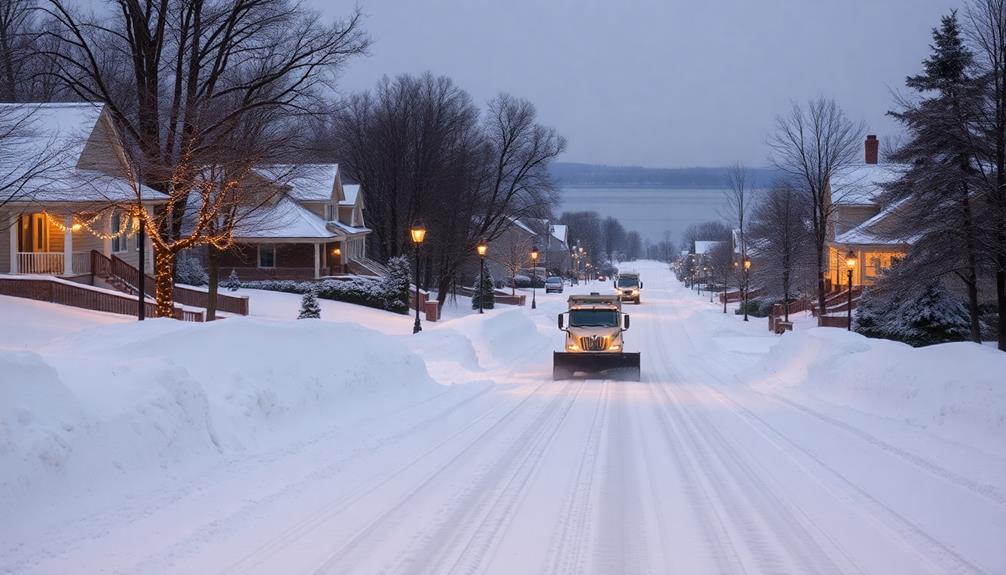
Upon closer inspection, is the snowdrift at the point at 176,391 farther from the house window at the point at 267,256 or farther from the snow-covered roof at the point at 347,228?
the snow-covered roof at the point at 347,228

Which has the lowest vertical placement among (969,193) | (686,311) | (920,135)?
(686,311)

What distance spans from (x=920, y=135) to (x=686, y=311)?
103 feet

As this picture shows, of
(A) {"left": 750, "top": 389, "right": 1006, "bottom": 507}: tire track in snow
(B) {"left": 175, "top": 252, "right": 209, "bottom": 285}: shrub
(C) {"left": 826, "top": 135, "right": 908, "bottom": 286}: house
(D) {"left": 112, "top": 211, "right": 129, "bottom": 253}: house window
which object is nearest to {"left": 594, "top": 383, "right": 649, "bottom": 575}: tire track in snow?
(A) {"left": 750, "top": 389, "right": 1006, "bottom": 507}: tire track in snow

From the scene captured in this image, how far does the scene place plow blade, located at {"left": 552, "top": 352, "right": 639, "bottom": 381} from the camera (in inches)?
928

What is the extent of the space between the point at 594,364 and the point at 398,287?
80.8 ft

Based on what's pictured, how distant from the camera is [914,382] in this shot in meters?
15.3

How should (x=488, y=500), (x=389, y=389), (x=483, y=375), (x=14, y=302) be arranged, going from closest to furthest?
(x=488, y=500) < (x=389, y=389) < (x=483, y=375) < (x=14, y=302)

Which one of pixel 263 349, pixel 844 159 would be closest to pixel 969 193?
pixel 844 159

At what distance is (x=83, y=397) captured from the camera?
935 centimetres

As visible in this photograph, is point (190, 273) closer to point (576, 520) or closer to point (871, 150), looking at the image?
point (576, 520)

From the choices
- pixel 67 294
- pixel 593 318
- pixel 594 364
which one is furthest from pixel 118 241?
pixel 594 364

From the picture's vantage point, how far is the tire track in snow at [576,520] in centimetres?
701

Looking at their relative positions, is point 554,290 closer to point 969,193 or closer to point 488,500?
point 969,193

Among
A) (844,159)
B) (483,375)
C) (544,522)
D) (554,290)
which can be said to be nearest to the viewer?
(544,522)
